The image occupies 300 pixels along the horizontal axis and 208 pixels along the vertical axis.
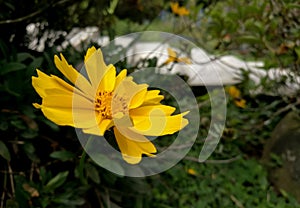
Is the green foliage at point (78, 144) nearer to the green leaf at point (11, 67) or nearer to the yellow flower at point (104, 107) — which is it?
the green leaf at point (11, 67)

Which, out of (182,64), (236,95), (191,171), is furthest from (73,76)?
(236,95)

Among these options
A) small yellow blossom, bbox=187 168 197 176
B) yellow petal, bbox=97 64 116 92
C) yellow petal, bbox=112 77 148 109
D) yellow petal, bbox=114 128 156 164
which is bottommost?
small yellow blossom, bbox=187 168 197 176

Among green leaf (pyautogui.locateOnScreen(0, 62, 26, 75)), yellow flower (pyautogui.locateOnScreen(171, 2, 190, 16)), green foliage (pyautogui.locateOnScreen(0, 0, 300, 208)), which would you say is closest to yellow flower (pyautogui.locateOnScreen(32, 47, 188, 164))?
green foliage (pyautogui.locateOnScreen(0, 0, 300, 208))

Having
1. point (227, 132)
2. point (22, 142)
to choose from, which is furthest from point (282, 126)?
point (22, 142)

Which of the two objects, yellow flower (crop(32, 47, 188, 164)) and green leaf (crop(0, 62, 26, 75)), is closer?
yellow flower (crop(32, 47, 188, 164))

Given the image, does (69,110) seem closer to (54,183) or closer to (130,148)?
(130,148)

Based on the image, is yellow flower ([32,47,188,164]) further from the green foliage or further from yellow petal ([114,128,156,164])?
the green foliage

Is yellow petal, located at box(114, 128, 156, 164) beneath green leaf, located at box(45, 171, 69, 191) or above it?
above
